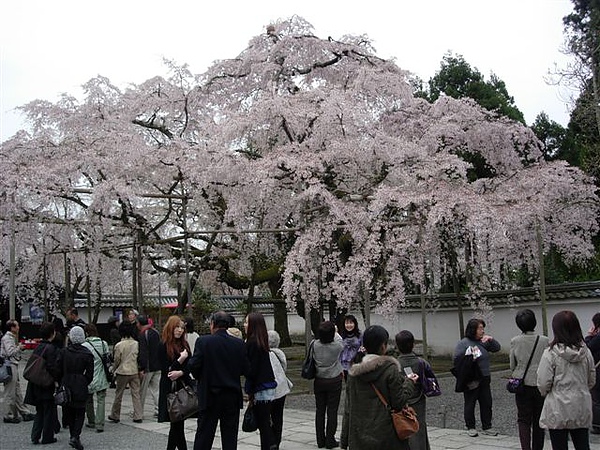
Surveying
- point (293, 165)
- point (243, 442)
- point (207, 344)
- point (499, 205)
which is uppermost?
point (293, 165)

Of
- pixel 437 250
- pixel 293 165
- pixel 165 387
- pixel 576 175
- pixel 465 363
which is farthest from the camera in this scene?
pixel 576 175

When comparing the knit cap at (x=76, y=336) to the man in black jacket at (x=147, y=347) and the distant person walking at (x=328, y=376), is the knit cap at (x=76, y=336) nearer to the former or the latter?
the man in black jacket at (x=147, y=347)

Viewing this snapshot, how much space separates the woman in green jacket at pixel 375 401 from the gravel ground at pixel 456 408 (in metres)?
3.97

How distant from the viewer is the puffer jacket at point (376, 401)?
14.4 ft

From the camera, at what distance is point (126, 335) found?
9398mm

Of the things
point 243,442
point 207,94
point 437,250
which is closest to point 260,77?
A: point 207,94

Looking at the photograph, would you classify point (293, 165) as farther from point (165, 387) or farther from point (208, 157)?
point (165, 387)

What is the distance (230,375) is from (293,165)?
7638 millimetres

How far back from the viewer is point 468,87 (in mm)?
22578

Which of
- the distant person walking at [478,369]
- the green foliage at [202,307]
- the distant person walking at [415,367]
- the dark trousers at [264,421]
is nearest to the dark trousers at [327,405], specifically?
the dark trousers at [264,421]

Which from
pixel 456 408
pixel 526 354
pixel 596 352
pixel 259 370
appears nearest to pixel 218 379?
pixel 259 370

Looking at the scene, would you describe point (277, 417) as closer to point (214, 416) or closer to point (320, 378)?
point (320, 378)

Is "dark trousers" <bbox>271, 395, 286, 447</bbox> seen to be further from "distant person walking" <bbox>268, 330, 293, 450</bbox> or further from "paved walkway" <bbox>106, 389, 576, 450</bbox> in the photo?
"paved walkway" <bbox>106, 389, 576, 450</bbox>

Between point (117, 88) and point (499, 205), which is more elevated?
point (117, 88)
